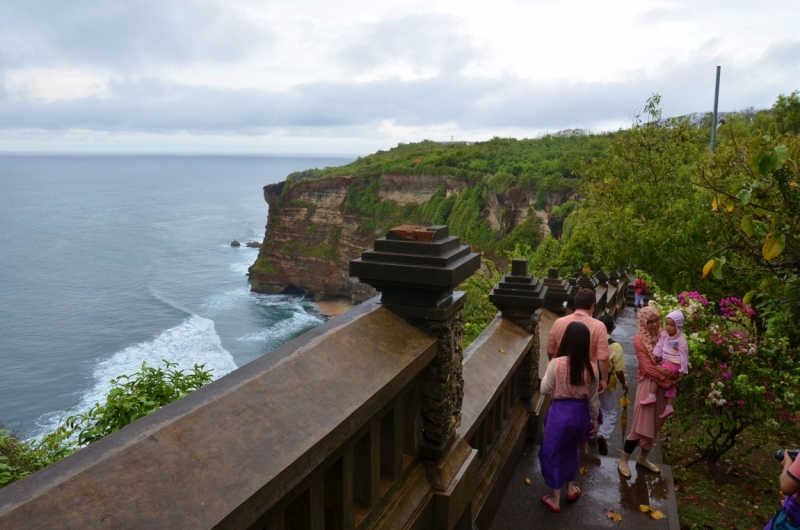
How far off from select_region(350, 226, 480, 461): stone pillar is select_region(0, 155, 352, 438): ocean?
23338 mm

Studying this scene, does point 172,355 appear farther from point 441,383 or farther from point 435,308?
point 435,308

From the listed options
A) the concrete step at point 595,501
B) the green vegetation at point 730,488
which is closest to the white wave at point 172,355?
the green vegetation at point 730,488

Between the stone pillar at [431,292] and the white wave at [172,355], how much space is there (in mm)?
40379

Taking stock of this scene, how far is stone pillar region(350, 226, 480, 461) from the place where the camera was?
9.73 ft

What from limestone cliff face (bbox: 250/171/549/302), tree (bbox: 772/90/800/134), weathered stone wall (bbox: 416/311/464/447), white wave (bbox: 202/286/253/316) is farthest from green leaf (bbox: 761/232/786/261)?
limestone cliff face (bbox: 250/171/549/302)

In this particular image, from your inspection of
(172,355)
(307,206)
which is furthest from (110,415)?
(307,206)

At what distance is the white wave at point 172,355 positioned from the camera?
146 feet

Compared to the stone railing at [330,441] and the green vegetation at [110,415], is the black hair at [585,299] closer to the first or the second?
Answer: the stone railing at [330,441]

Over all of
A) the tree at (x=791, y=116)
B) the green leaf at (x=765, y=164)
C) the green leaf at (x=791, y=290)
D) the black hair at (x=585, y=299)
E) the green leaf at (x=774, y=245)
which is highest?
the tree at (x=791, y=116)

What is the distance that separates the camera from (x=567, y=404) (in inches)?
172

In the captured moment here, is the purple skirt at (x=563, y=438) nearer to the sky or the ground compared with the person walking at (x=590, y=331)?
nearer to the ground

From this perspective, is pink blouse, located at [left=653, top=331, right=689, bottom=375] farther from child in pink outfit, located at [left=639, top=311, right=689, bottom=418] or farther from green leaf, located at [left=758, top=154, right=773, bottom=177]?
green leaf, located at [left=758, top=154, right=773, bottom=177]

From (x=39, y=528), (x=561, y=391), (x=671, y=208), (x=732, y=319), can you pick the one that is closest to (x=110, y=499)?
(x=39, y=528)

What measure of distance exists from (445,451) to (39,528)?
2288 millimetres
